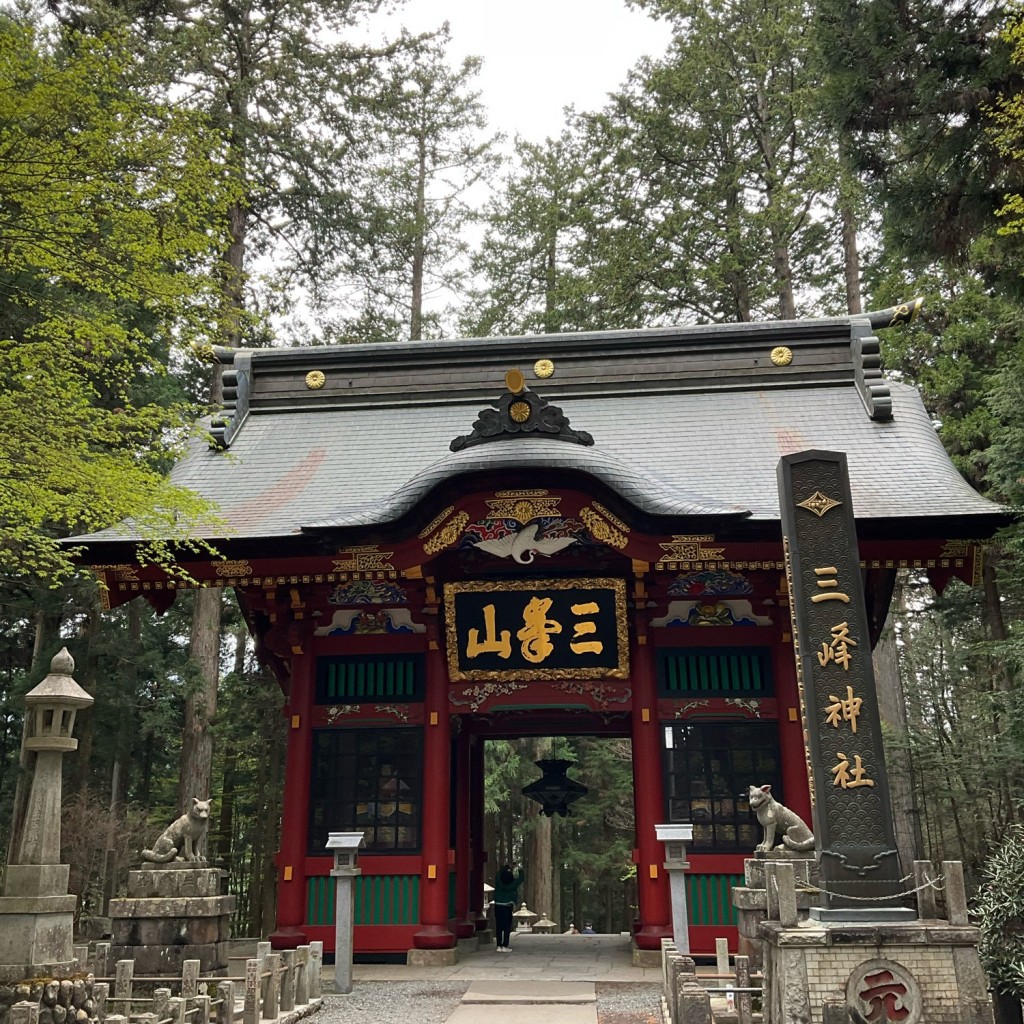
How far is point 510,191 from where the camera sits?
948 inches

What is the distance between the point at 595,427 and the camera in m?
11.6

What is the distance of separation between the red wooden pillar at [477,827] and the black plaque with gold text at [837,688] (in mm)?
A: 7164

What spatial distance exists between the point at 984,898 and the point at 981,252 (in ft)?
23.0

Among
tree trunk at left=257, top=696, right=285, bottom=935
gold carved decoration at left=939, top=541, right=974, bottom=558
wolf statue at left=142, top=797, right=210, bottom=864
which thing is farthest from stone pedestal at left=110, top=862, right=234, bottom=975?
tree trunk at left=257, top=696, right=285, bottom=935

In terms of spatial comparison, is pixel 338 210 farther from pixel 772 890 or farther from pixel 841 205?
pixel 772 890

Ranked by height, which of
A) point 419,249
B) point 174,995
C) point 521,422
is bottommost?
point 174,995

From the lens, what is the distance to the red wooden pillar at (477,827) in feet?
39.5

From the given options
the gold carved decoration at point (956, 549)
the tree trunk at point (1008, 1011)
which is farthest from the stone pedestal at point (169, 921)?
the tree trunk at point (1008, 1011)

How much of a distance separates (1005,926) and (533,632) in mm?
4977

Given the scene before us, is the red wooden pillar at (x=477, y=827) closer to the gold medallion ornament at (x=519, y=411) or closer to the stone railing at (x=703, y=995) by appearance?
the gold medallion ornament at (x=519, y=411)

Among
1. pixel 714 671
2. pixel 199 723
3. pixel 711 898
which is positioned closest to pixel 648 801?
pixel 711 898

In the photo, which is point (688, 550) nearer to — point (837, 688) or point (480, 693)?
point (480, 693)

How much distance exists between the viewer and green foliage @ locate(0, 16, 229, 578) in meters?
6.32

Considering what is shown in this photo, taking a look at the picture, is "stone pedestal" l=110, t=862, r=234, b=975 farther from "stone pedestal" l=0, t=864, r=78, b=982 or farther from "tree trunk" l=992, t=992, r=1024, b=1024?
"tree trunk" l=992, t=992, r=1024, b=1024
